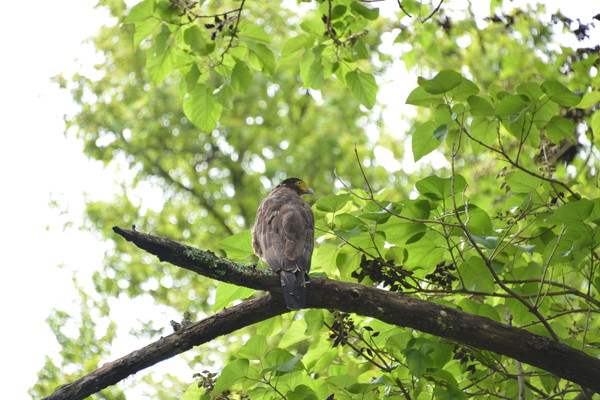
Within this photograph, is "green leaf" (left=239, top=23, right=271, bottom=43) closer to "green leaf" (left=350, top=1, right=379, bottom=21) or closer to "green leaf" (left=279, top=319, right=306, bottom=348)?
"green leaf" (left=350, top=1, right=379, bottom=21)

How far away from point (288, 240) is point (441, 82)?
4.19 ft

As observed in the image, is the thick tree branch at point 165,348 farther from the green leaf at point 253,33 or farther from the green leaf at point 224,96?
the green leaf at point 253,33

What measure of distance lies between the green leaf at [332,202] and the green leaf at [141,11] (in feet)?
4.80

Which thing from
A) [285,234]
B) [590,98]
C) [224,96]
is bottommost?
[285,234]

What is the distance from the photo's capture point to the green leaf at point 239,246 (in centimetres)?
315

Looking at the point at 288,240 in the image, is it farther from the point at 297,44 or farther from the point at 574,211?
the point at 574,211

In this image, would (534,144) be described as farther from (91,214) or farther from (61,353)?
(91,214)

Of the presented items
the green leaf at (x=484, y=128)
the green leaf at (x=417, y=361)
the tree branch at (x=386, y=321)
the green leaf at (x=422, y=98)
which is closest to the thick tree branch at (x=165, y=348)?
the tree branch at (x=386, y=321)

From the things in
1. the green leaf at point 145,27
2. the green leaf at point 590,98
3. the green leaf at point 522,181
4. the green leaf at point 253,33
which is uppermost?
the green leaf at point 253,33

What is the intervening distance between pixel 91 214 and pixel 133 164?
1379 millimetres

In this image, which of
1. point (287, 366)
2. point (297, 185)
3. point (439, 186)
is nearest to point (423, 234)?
point (439, 186)

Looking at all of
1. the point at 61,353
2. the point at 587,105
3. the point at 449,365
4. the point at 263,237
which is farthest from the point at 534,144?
the point at 61,353

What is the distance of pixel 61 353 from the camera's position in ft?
28.1

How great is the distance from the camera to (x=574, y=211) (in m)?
2.75
